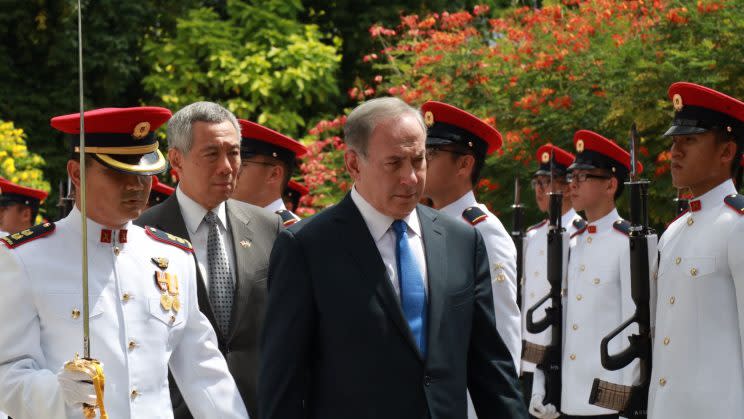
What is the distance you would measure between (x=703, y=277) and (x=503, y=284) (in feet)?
2.89

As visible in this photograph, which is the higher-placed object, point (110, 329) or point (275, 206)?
point (275, 206)

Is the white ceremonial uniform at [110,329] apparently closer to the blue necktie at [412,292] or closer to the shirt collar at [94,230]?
the shirt collar at [94,230]

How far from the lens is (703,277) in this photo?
5.14 metres

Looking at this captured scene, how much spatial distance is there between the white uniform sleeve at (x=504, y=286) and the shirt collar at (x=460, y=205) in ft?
0.75

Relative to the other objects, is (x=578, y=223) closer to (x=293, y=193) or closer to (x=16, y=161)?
(x=293, y=193)

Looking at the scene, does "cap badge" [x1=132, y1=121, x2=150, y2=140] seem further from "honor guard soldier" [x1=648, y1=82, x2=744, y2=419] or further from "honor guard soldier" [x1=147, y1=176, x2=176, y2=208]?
"honor guard soldier" [x1=147, y1=176, x2=176, y2=208]

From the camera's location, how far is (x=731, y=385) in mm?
5086

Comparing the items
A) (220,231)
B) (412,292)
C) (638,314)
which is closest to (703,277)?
(638,314)

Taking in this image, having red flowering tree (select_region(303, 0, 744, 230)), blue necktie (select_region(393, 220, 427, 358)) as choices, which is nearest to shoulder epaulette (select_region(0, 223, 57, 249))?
blue necktie (select_region(393, 220, 427, 358))

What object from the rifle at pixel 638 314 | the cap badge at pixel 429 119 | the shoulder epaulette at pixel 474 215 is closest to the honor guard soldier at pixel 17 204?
the cap badge at pixel 429 119

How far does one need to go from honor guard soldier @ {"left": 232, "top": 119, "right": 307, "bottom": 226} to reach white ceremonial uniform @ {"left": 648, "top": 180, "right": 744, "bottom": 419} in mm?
2440

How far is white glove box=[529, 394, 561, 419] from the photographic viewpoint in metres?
7.63

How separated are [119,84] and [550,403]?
14.4 metres

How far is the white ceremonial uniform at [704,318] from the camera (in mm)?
5078
